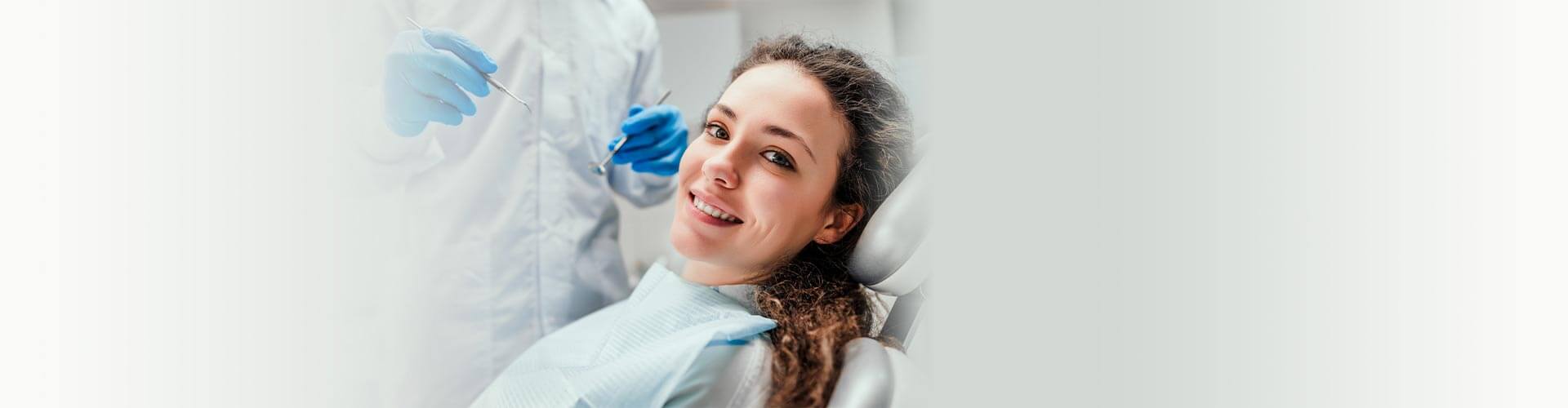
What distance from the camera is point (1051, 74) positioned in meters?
0.46

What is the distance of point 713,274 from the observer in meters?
0.84

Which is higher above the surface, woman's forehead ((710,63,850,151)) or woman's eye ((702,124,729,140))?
woman's forehead ((710,63,850,151))

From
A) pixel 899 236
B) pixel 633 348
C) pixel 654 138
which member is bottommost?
pixel 633 348

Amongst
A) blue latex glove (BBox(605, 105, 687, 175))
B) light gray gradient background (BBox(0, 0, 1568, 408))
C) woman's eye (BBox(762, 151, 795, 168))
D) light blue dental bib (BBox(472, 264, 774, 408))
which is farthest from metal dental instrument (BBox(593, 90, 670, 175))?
light gray gradient background (BBox(0, 0, 1568, 408))

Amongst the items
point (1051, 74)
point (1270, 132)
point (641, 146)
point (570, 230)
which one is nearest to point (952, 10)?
point (1051, 74)

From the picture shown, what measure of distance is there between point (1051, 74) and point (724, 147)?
0.36 metres

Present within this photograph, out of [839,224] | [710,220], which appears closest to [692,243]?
[710,220]

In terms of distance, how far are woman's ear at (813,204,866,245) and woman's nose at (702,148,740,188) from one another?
0.35ft

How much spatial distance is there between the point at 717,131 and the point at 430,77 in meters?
0.28

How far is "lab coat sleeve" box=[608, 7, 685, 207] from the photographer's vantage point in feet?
3.76

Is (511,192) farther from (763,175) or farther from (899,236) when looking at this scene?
(899,236)

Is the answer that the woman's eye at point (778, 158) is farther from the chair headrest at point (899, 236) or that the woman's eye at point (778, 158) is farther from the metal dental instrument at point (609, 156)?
the metal dental instrument at point (609, 156)

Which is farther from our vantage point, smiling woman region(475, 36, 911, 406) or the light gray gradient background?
smiling woman region(475, 36, 911, 406)

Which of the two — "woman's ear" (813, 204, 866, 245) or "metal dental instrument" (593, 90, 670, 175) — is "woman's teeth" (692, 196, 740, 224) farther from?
"metal dental instrument" (593, 90, 670, 175)
